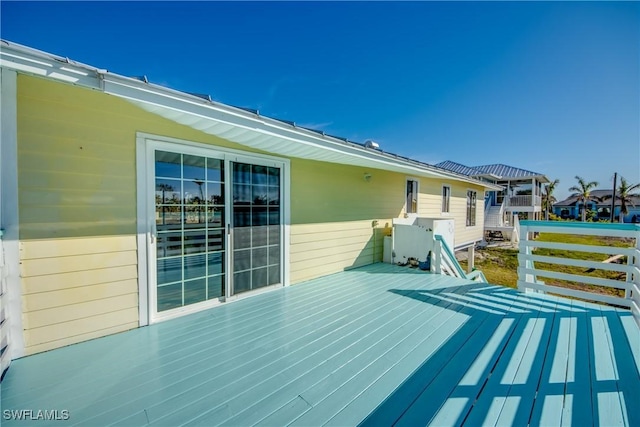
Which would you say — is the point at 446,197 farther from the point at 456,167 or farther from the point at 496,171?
the point at 496,171

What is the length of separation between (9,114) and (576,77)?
1071 centimetres

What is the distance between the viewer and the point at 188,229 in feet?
9.73

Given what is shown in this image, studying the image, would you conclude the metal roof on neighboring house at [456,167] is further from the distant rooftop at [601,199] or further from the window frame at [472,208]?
the distant rooftop at [601,199]

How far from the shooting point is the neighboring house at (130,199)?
198 centimetres

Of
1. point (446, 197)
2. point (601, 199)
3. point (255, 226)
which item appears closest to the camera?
point (255, 226)

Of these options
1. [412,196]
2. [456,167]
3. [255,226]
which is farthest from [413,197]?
[456,167]

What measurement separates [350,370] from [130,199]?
276 cm

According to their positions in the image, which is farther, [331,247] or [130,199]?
[331,247]

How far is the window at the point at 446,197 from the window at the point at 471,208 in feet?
8.81

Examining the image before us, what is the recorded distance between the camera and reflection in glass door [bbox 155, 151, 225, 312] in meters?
2.78

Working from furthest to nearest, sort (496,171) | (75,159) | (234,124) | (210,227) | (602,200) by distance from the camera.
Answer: (602,200), (496,171), (210,227), (234,124), (75,159)

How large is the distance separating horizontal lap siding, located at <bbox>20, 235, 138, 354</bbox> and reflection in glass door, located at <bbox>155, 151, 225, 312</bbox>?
0.32m

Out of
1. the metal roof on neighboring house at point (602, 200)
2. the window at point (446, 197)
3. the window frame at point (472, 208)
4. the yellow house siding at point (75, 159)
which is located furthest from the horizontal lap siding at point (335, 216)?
the metal roof on neighboring house at point (602, 200)

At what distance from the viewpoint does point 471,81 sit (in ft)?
23.7
